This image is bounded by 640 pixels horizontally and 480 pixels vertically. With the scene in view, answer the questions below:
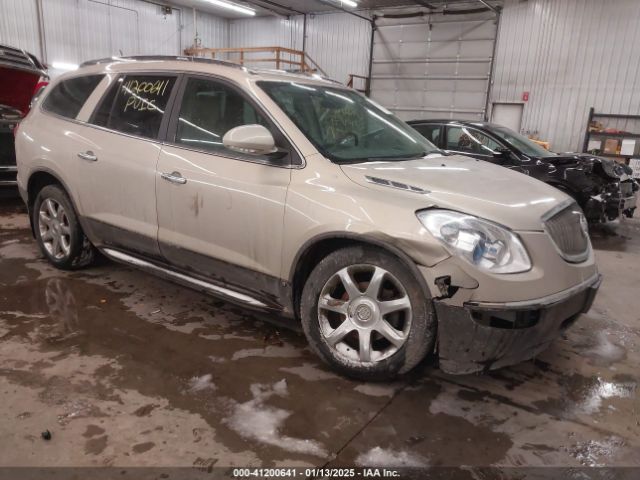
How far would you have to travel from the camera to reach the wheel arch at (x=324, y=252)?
87.7 inches

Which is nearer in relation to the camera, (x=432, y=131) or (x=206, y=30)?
(x=432, y=131)

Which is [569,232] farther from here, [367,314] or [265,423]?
[265,423]

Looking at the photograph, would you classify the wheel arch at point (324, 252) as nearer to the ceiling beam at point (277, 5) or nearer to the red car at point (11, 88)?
the red car at point (11, 88)

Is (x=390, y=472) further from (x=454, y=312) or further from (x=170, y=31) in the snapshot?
(x=170, y=31)

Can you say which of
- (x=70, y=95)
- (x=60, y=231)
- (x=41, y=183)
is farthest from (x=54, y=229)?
(x=70, y=95)

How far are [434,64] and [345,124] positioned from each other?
13.4 metres

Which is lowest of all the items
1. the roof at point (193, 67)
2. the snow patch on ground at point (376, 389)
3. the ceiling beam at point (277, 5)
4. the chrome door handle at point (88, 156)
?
the snow patch on ground at point (376, 389)

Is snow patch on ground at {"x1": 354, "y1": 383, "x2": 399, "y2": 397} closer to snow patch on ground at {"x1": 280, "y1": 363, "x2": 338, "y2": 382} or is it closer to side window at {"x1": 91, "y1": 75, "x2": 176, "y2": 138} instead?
snow patch on ground at {"x1": 280, "y1": 363, "x2": 338, "y2": 382}

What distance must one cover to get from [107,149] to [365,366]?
2.33 m

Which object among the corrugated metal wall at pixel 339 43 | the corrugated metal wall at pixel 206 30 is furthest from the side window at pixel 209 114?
the corrugated metal wall at pixel 206 30

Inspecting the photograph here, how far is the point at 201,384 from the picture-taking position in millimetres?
2480

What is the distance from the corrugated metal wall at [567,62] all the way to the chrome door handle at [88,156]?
13.3 metres

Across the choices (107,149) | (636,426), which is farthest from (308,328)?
(107,149)

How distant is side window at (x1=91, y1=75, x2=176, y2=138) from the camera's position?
3166 millimetres
